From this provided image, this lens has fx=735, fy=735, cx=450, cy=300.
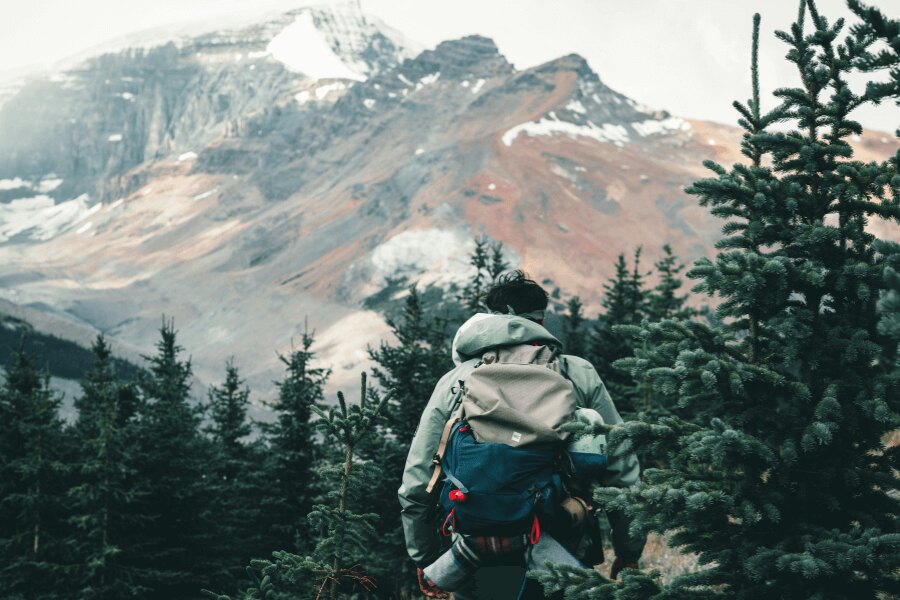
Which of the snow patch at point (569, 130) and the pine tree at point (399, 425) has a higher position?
the pine tree at point (399, 425)

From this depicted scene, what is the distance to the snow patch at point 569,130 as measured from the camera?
482ft

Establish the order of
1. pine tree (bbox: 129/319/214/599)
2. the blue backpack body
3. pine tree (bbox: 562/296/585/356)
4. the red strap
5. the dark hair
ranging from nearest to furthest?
the blue backpack body
the red strap
the dark hair
pine tree (bbox: 129/319/214/599)
pine tree (bbox: 562/296/585/356)

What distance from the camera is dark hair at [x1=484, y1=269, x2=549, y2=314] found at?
4340mm

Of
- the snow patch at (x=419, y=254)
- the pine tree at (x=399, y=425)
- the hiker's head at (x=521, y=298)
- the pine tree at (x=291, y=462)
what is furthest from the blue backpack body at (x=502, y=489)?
the snow patch at (x=419, y=254)

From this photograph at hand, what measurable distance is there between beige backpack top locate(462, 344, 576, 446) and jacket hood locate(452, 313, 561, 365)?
15 centimetres

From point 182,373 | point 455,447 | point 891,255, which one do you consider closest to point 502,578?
point 455,447

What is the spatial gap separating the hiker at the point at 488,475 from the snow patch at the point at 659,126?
579 ft

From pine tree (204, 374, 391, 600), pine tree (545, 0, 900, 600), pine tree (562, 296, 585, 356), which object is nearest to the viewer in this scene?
pine tree (545, 0, 900, 600)

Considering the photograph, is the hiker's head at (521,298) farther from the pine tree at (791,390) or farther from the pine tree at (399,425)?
the pine tree at (399,425)

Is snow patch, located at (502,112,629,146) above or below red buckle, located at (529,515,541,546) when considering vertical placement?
below

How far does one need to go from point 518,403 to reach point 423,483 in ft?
2.43

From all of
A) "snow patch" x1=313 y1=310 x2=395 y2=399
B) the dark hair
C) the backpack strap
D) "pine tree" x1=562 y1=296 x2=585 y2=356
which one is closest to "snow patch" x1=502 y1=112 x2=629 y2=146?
"snow patch" x1=313 y1=310 x2=395 y2=399

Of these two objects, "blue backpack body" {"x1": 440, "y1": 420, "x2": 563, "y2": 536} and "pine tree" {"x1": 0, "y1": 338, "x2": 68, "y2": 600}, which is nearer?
"blue backpack body" {"x1": 440, "y1": 420, "x2": 563, "y2": 536}

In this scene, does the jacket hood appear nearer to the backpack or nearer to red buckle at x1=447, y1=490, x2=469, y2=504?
the backpack
